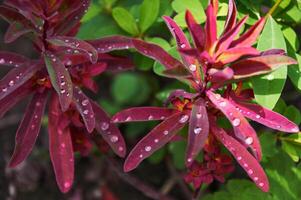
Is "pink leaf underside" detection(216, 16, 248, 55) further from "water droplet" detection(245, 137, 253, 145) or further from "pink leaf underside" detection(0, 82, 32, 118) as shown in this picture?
"pink leaf underside" detection(0, 82, 32, 118)

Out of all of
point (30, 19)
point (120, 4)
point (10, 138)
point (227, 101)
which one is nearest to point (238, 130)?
point (227, 101)

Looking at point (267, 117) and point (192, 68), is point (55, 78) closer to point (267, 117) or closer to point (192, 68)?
point (192, 68)

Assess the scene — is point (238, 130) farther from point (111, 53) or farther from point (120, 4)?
point (120, 4)

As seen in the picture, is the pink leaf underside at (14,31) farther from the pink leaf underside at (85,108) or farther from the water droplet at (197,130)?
the water droplet at (197,130)

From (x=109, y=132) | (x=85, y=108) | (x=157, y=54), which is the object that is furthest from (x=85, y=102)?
(x=157, y=54)

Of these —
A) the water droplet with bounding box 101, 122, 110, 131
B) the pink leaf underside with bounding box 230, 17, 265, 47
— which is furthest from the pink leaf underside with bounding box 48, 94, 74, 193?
the pink leaf underside with bounding box 230, 17, 265, 47
